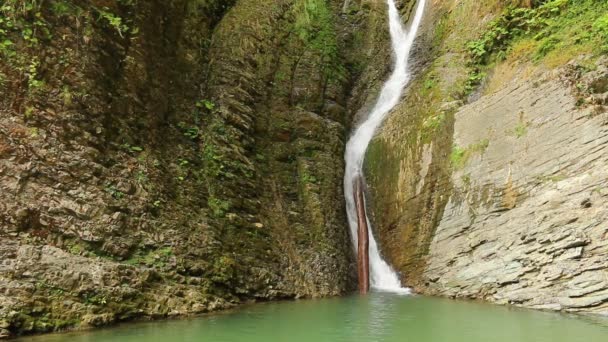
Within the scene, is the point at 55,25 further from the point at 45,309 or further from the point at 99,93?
the point at 45,309

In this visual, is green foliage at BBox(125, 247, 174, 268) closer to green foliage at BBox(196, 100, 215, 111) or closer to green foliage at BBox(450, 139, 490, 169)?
green foliage at BBox(196, 100, 215, 111)

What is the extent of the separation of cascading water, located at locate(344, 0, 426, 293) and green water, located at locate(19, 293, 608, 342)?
2943 mm

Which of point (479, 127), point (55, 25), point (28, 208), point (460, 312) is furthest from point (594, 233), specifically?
point (55, 25)

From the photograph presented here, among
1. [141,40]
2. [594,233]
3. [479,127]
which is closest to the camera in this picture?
[594,233]

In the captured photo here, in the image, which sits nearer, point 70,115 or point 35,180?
point 35,180

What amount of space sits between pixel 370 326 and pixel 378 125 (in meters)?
9.05

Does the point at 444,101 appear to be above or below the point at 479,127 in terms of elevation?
above

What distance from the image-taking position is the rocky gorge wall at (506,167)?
8672 millimetres

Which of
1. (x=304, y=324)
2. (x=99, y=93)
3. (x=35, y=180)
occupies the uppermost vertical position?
(x=99, y=93)

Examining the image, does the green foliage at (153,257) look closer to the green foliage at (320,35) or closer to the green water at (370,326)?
the green water at (370,326)

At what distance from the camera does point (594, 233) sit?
325 inches

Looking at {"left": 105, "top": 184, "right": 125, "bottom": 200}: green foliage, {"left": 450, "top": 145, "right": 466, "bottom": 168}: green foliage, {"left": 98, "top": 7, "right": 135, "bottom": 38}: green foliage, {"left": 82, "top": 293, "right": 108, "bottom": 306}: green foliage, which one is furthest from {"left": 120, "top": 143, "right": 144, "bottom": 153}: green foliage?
{"left": 450, "top": 145, "right": 466, "bottom": 168}: green foliage

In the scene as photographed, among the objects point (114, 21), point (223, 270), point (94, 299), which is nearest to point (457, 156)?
point (223, 270)

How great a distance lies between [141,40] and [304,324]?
743 centimetres
